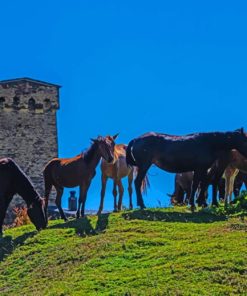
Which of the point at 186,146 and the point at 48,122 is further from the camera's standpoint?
the point at 48,122

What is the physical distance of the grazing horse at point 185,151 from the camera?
18.1 m

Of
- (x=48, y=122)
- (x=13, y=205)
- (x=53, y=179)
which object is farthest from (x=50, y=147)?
(x=53, y=179)

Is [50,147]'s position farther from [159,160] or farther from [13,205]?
[159,160]

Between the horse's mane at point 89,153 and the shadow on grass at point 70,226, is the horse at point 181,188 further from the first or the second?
the shadow on grass at point 70,226

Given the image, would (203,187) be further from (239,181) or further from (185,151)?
(239,181)

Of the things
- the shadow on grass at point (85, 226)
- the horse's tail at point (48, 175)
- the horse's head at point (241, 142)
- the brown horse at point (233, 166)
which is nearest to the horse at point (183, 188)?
the brown horse at point (233, 166)

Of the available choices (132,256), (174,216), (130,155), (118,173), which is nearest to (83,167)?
(130,155)

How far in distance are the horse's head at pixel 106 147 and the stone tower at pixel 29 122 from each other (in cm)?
2187

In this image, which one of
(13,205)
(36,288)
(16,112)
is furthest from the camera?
(16,112)

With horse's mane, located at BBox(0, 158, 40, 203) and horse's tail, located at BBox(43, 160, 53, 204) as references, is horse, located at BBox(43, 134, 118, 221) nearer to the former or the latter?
horse's tail, located at BBox(43, 160, 53, 204)

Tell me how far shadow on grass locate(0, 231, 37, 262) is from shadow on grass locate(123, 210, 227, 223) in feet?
6.89

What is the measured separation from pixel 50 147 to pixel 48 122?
1519mm

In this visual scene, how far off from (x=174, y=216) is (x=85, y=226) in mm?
1863

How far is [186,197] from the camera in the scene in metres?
23.1
